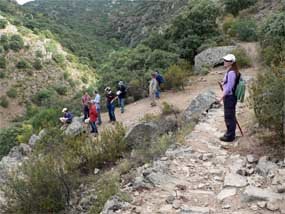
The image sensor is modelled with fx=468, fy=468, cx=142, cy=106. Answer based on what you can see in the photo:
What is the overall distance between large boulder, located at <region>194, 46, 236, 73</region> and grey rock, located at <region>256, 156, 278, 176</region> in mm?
13366

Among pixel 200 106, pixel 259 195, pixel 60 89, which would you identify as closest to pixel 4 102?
pixel 60 89

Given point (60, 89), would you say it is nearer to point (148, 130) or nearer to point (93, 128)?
point (93, 128)

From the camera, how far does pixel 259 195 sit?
19.2 ft

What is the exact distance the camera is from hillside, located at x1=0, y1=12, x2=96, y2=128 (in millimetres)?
46594

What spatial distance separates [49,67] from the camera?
52.3 m

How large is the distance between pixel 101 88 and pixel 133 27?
4895 centimetres

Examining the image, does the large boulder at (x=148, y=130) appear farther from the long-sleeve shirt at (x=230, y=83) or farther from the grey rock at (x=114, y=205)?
the grey rock at (x=114, y=205)

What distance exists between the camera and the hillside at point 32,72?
153 feet

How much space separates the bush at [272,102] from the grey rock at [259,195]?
5.19ft

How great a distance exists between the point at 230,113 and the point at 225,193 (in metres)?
2.15

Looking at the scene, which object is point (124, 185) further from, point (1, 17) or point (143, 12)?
point (143, 12)

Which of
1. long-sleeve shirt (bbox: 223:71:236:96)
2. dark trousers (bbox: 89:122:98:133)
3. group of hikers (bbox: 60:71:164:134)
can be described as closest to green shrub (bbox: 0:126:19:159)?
group of hikers (bbox: 60:71:164:134)

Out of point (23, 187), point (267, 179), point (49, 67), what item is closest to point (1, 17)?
point (49, 67)

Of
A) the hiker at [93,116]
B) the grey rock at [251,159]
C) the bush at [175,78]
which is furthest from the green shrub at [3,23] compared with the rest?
the grey rock at [251,159]
